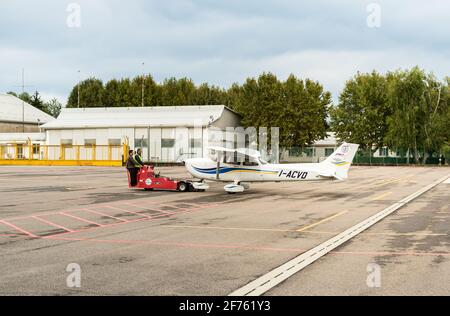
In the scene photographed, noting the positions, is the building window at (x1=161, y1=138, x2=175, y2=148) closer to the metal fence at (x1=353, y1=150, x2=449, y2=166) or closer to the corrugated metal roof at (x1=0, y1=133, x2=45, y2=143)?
the corrugated metal roof at (x1=0, y1=133, x2=45, y2=143)

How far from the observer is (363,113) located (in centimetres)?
7975

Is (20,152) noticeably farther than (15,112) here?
No

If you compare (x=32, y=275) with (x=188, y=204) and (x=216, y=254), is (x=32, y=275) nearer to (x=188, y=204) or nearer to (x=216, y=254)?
(x=216, y=254)

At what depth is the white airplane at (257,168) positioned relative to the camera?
23.1 meters

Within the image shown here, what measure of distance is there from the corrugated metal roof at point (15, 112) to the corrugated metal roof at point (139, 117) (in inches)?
840

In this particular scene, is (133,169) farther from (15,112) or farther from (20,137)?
(15,112)

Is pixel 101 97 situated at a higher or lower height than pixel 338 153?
higher

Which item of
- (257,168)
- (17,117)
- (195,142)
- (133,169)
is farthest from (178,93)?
(257,168)

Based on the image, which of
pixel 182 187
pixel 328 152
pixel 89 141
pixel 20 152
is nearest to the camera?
pixel 182 187

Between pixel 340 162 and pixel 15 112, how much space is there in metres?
83.2
